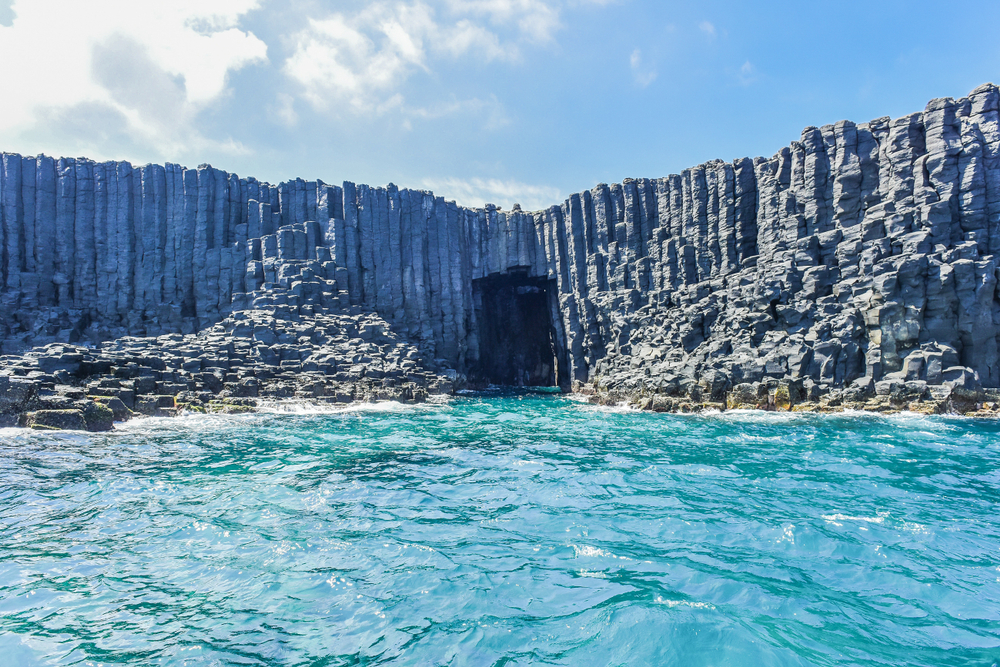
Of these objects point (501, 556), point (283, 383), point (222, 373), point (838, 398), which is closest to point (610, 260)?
point (838, 398)

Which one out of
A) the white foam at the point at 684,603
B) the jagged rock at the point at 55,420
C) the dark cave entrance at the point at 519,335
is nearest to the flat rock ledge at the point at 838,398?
the white foam at the point at 684,603

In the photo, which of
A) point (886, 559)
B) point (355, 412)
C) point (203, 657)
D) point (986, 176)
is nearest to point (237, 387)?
point (355, 412)

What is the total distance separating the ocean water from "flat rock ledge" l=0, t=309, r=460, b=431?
246 inches

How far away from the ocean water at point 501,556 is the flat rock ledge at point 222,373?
246 inches

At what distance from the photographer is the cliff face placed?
2802 centimetres

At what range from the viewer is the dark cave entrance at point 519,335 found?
188 ft

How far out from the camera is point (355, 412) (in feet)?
98.8

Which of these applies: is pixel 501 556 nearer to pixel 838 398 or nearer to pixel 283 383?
pixel 838 398

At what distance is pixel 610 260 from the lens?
46062mm

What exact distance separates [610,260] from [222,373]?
1237 inches

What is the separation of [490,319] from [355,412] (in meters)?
28.6

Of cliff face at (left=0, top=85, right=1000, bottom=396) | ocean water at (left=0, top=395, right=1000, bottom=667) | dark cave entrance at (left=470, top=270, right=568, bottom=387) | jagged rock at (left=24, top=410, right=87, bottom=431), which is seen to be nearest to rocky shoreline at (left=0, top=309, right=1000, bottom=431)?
jagged rock at (left=24, top=410, right=87, bottom=431)

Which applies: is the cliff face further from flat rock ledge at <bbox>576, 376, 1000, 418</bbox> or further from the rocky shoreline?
the rocky shoreline

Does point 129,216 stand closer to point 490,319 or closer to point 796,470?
point 490,319
